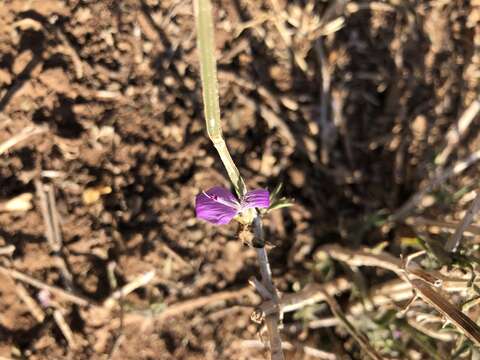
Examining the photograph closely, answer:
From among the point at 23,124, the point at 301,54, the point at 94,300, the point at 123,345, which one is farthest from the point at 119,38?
the point at 123,345

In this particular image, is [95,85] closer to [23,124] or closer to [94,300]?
[23,124]

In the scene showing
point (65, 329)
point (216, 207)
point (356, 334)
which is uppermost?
point (216, 207)

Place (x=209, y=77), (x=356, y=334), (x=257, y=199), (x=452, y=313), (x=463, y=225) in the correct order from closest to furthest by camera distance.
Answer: (x=209, y=77) < (x=257, y=199) < (x=452, y=313) < (x=463, y=225) < (x=356, y=334)

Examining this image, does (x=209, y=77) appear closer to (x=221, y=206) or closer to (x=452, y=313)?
(x=221, y=206)

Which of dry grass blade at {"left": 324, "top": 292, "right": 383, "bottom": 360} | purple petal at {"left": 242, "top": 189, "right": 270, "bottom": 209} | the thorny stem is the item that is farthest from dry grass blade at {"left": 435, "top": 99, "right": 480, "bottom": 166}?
the thorny stem

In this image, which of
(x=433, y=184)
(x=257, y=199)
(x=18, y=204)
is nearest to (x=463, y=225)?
(x=433, y=184)
